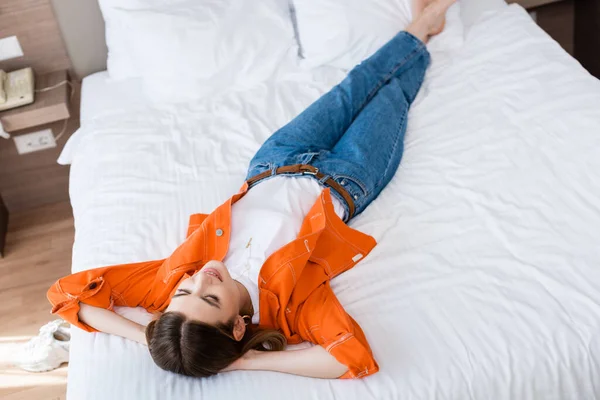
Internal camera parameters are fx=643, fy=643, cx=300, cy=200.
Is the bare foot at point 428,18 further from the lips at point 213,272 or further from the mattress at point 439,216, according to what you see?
the lips at point 213,272

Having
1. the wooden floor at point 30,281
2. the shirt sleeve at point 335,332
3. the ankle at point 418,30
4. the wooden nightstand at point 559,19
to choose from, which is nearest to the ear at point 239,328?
the shirt sleeve at point 335,332

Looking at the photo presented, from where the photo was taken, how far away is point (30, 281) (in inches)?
94.5

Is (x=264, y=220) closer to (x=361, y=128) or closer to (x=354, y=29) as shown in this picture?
(x=361, y=128)

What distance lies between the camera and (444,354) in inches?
53.2

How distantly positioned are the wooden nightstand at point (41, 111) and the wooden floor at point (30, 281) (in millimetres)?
446

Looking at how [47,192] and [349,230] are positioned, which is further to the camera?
[47,192]

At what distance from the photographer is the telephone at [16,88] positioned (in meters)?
2.31

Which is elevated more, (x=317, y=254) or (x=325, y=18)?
(x=325, y=18)

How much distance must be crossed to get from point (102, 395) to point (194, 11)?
57.7 inches

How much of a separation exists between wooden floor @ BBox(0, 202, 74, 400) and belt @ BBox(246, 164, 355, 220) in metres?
0.91

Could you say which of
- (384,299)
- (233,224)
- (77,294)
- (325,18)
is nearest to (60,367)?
(77,294)

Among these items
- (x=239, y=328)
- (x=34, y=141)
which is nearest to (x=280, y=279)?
(x=239, y=328)

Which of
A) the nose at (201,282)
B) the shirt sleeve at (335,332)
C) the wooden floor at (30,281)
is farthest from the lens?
the wooden floor at (30,281)

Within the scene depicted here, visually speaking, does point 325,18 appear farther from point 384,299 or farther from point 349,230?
point 384,299
